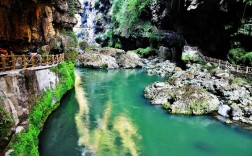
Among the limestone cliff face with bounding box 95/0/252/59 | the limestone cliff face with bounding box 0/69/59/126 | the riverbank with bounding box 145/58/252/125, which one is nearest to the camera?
the limestone cliff face with bounding box 0/69/59/126

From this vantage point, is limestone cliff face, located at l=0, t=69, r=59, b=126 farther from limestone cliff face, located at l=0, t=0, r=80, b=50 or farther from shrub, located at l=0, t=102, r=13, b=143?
limestone cliff face, located at l=0, t=0, r=80, b=50

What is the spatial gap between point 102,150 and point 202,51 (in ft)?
118

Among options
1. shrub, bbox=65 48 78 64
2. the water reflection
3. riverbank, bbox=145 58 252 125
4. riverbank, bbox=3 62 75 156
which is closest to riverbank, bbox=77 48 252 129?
riverbank, bbox=145 58 252 125

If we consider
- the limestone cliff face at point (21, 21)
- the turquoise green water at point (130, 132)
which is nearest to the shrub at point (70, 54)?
the limestone cliff face at point (21, 21)

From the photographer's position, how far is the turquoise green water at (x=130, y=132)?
18062 mm

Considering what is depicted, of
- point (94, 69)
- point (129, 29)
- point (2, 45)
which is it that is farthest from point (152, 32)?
point (2, 45)

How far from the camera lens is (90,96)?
107ft

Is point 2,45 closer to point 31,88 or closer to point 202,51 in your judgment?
point 31,88

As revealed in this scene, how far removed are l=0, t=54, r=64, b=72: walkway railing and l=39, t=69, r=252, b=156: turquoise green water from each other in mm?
4735

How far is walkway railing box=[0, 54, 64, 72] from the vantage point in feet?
59.5

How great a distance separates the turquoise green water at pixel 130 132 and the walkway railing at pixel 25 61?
473 centimetres

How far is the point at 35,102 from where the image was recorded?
19.8 meters

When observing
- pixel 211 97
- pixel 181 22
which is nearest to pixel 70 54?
pixel 211 97

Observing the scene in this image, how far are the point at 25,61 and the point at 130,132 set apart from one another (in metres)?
10.1
